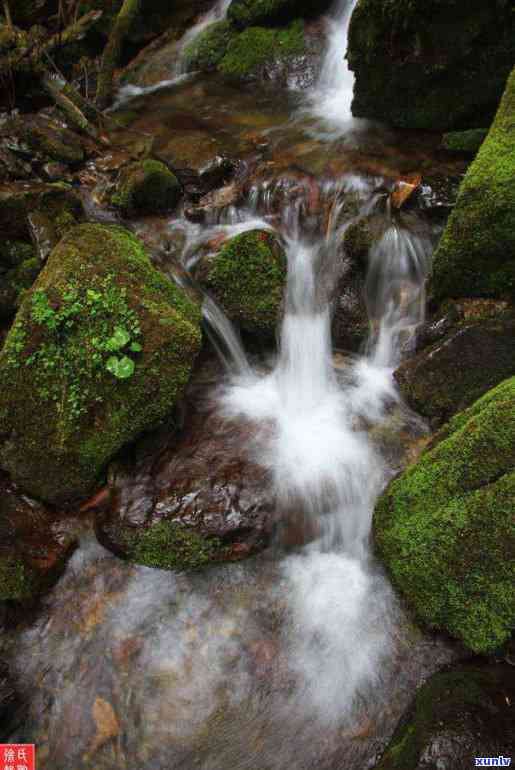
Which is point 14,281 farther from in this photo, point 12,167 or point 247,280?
point 247,280

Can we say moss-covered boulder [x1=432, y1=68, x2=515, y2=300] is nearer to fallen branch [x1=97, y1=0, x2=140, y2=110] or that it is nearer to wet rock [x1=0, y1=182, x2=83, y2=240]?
wet rock [x1=0, y1=182, x2=83, y2=240]

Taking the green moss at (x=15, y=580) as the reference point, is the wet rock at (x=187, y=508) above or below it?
above

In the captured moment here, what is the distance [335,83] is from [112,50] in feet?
14.4

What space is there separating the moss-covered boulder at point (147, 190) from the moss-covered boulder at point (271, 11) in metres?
6.40

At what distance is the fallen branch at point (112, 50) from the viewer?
9.11m

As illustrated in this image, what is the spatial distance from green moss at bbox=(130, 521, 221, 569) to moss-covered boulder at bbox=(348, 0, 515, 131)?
6750 mm

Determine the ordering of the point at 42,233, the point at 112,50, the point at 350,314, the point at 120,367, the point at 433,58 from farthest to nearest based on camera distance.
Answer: the point at 112,50
the point at 433,58
the point at 350,314
the point at 42,233
the point at 120,367

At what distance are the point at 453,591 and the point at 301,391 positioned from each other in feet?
9.06

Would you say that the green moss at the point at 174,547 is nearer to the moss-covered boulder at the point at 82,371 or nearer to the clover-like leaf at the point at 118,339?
the moss-covered boulder at the point at 82,371

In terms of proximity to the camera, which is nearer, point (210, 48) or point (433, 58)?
point (433, 58)

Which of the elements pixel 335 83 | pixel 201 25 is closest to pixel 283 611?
pixel 335 83

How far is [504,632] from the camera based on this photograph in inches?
119

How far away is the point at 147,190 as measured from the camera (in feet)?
21.1

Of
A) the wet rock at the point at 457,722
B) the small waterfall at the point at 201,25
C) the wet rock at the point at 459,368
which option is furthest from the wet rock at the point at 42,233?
the small waterfall at the point at 201,25
